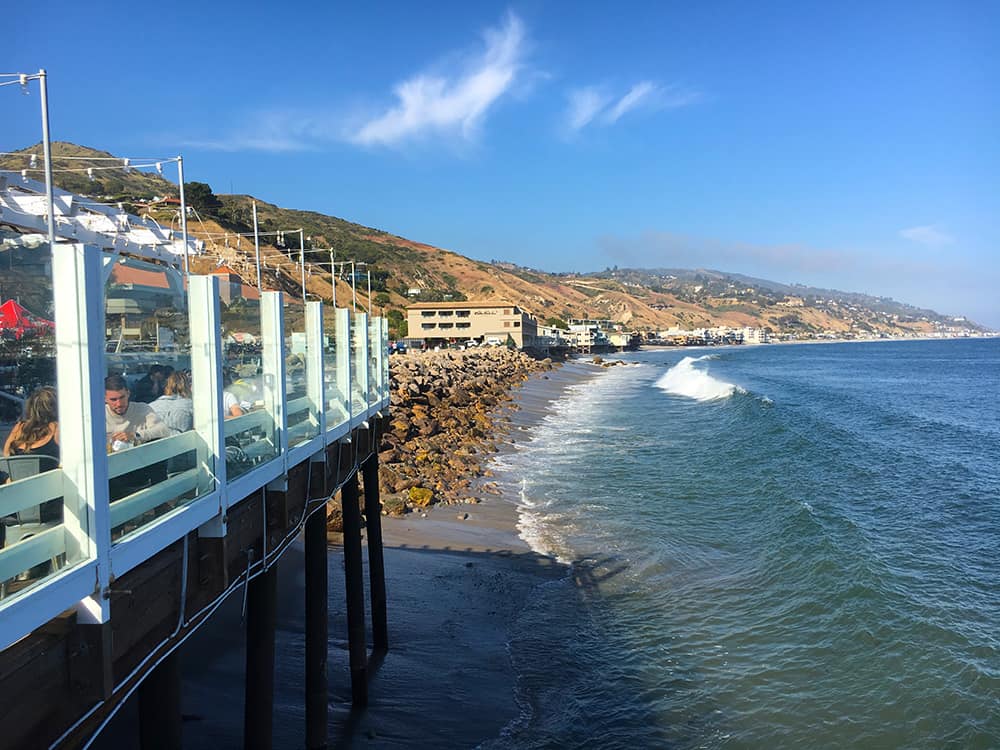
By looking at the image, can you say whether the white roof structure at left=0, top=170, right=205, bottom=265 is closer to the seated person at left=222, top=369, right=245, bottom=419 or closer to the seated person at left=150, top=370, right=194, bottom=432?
the seated person at left=222, top=369, right=245, bottom=419

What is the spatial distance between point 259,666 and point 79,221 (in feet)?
25.0

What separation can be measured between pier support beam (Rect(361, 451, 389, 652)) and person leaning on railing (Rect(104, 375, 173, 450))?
6.91 meters

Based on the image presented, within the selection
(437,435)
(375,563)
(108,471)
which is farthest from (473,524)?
(108,471)

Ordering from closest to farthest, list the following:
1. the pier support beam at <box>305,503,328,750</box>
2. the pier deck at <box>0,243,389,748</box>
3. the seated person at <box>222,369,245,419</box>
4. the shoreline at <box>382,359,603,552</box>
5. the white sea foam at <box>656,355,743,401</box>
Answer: the pier deck at <box>0,243,389,748</box>, the seated person at <box>222,369,245,419</box>, the pier support beam at <box>305,503,328,750</box>, the shoreline at <box>382,359,603,552</box>, the white sea foam at <box>656,355,743,401</box>

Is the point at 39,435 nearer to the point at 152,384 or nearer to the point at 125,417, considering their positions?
the point at 125,417

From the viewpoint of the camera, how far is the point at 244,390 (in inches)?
205

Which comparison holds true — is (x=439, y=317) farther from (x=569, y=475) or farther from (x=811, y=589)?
(x=811, y=589)

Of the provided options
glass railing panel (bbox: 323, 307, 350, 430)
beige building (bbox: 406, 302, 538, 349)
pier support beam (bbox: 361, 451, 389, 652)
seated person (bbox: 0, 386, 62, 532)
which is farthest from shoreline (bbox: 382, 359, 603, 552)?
beige building (bbox: 406, 302, 538, 349)

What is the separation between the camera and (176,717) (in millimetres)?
4312

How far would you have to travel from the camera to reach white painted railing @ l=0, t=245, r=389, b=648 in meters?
2.95

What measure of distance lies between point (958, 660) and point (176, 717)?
10466 millimetres

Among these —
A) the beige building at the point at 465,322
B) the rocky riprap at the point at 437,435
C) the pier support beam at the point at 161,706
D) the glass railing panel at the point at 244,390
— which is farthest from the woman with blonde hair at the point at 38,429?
the beige building at the point at 465,322

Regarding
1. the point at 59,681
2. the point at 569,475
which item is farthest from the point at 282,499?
the point at 569,475

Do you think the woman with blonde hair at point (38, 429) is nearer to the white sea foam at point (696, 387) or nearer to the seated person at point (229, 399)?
the seated person at point (229, 399)
